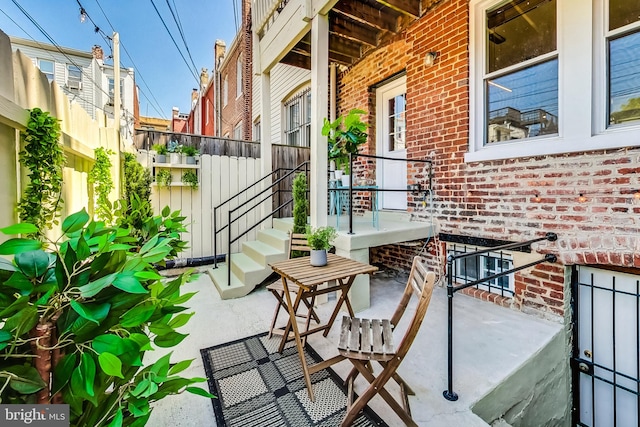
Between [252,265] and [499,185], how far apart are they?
3.29 m

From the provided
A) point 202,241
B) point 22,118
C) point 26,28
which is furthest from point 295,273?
point 26,28

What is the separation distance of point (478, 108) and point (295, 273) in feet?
9.61

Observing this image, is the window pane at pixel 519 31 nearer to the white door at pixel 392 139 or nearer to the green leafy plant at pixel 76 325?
the white door at pixel 392 139

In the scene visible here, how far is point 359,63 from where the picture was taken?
17.2 feet

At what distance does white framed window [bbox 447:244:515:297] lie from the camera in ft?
11.4

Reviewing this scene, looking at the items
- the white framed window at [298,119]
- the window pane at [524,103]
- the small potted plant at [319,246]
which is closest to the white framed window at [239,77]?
the white framed window at [298,119]

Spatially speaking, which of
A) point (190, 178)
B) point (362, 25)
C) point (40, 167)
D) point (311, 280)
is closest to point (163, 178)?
point (190, 178)

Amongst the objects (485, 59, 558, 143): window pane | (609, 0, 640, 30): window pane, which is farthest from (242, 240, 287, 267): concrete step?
(609, 0, 640, 30): window pane

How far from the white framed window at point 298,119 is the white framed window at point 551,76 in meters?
3.79

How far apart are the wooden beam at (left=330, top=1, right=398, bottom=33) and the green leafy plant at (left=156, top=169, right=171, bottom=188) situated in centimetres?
363

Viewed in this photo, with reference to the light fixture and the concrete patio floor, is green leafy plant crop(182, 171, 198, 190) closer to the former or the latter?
the concrete patio floor

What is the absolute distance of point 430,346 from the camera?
2547mm

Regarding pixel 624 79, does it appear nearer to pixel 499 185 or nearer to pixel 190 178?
pixel 499 185

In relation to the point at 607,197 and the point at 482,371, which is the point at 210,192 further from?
the point at 607,197
